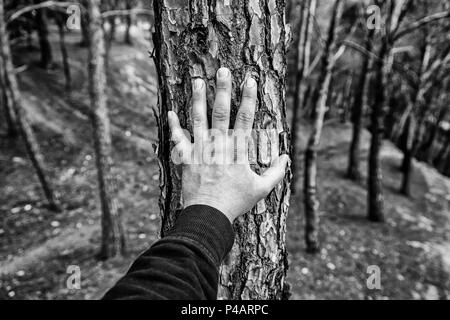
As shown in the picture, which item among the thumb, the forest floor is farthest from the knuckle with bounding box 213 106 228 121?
the forest floor

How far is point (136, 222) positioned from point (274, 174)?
7835 mm

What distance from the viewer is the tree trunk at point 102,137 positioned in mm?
6125

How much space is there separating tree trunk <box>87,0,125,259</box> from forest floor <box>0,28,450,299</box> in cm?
59

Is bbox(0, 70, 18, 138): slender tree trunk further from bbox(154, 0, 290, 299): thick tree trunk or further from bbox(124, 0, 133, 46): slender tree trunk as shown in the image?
bbox(154, 0, 290, 299): thick tree trunk

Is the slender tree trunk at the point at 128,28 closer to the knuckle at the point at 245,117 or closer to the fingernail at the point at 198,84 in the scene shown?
the fingernail at the point at 198,84

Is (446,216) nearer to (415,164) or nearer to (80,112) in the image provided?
(415,164)

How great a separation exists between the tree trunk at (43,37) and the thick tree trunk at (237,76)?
60.9 feet

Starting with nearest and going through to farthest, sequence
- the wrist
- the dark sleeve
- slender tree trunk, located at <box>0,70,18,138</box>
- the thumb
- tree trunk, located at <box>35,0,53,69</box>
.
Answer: the dark sleeve
the wrist
the thumb
slender tree trunk, located at <box>0,70,18,138</box>
tree trunk, located at <box>35,0,53,69</box>

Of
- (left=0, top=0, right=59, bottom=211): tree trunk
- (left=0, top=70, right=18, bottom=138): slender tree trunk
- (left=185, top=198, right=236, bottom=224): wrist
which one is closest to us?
(left=185, top=198, right=236, bottom=224): wrist

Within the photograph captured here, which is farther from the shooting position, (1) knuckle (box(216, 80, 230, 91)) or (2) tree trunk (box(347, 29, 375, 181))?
(2) tree trunk (box(347, 29, 375, 181))

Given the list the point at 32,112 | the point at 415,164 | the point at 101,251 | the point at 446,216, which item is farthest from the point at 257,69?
the point at 415,164

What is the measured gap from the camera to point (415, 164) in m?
15.9

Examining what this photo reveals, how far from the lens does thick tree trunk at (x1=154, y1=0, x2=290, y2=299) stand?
152cm
